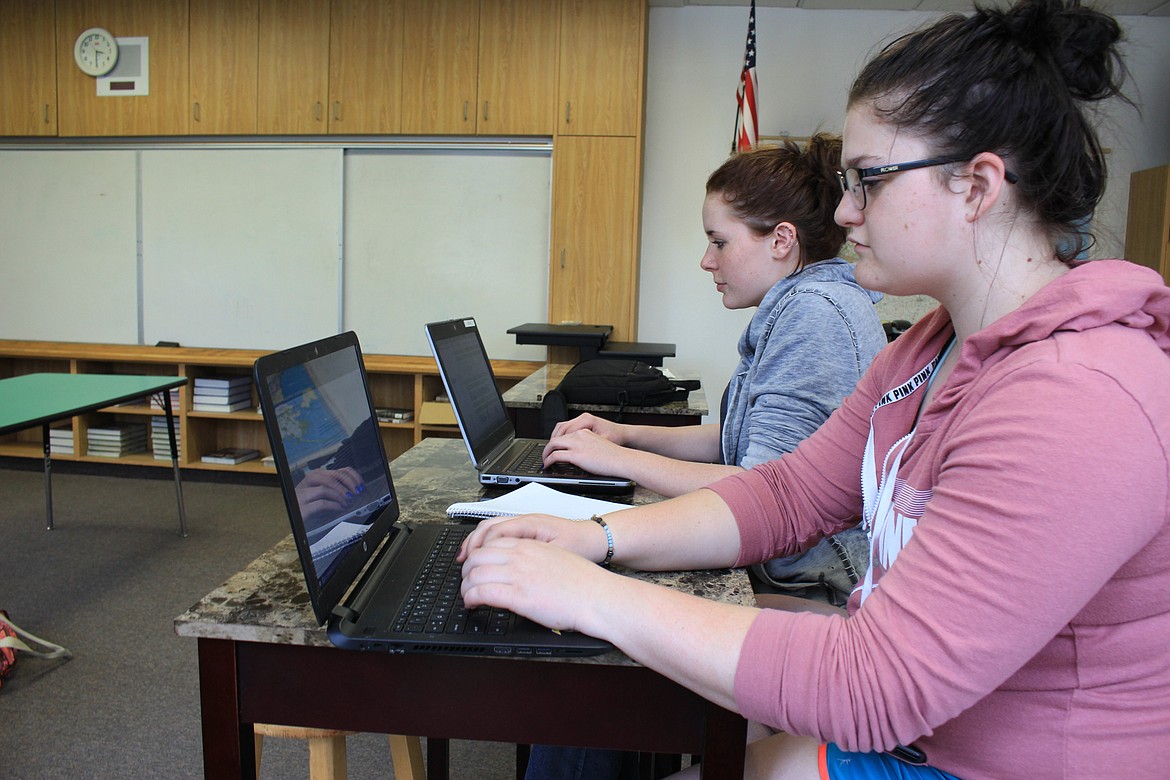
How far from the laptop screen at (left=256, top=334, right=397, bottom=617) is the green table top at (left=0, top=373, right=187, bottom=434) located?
2.10 metres

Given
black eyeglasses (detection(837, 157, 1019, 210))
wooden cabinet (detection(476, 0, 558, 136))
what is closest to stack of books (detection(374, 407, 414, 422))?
wooden cabinet (detection(476, 0, 558, 136))

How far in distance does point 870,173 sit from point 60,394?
132 inches

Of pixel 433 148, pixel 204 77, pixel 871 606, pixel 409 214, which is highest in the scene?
pixel 204 77

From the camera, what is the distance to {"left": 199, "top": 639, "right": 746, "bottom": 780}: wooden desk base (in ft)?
2.77

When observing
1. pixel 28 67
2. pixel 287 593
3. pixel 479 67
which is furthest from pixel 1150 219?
pixel 28 67

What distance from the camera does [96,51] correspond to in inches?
184

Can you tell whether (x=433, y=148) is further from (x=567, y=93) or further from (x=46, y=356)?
(x=46, y=356)

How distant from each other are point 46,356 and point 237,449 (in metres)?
1.13

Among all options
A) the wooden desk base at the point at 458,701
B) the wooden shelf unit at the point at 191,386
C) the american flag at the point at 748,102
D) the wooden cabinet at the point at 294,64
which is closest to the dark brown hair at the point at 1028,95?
the wooden desk base at the point at 458,701

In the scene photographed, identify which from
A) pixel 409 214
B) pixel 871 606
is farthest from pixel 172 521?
pixel 871 606

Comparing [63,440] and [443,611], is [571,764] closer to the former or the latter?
[443,611]

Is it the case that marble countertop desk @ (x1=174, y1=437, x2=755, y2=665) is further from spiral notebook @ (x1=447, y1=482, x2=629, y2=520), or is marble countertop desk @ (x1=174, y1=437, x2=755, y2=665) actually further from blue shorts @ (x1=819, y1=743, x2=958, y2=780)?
blue shorts @ (x1=819, y1=743, x2=958, y2=780)

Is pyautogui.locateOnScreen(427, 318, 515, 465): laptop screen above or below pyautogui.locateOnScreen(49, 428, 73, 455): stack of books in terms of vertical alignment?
above

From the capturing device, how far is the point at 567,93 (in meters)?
4.34
